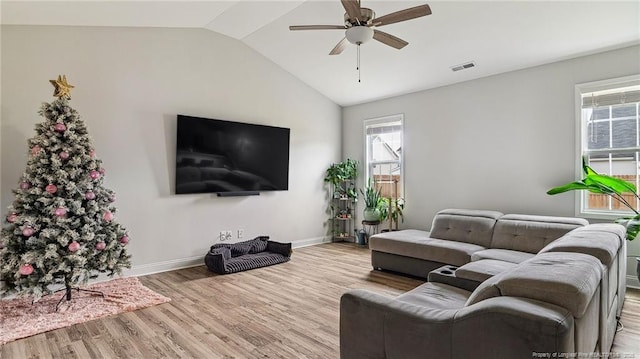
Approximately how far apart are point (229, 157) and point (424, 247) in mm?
3049

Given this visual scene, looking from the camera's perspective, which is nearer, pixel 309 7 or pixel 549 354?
pixel 549 354

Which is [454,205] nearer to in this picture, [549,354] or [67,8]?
[549,354]

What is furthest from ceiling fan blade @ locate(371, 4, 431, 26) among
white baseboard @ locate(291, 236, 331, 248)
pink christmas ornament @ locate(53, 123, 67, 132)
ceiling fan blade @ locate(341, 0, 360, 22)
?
white baseboard @ locate(291, 236, 331, 248)

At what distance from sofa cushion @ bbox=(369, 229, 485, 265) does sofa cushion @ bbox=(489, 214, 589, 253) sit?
310 millimetres

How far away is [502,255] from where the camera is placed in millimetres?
3582

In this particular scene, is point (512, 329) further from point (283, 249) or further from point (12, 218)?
point (283, 249)

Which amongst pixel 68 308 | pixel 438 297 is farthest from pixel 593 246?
pixel 68 308

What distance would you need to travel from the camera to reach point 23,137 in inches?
140

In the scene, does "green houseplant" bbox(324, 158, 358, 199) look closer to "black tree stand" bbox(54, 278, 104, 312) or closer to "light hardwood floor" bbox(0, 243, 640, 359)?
"light hardwood floor" bbox(0, 243, 640, 359)

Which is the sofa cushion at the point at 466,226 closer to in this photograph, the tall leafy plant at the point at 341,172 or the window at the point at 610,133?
the window at the point at 610,133

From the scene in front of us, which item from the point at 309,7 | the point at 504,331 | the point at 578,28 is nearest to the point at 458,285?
the point at 504,331

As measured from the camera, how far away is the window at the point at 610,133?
3.91 meters

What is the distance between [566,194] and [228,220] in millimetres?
4611

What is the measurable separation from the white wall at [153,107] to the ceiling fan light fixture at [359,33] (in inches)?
107
